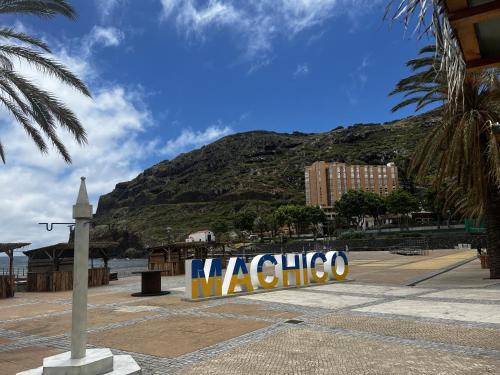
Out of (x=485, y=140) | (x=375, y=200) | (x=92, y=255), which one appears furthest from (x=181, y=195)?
(x=485, y=140)

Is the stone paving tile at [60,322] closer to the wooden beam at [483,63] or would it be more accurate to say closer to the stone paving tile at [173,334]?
the stone paving tile at [173,334]

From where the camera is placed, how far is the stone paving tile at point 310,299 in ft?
44.9

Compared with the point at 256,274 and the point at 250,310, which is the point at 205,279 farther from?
the point at 250,310

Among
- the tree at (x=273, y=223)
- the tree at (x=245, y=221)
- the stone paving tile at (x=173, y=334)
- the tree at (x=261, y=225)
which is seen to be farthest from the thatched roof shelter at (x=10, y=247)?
the tree at (x=261, y=225)

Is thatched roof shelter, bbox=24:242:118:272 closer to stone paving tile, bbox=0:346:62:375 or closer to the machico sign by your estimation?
the machico sign

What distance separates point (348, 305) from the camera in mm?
13336

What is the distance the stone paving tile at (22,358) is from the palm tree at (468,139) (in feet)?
51.0

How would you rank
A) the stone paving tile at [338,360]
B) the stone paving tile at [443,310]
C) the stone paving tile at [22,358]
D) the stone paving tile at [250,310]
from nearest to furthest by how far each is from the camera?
1. the stone paving tile at [338,360]
2. the stone paving tile at [22,358]
3. the stone paving tile at [443,310]
4. the stone paving tile at [250,310]

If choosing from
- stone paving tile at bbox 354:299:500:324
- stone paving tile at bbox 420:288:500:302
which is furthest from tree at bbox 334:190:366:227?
stone paving tile at bbox 354:299:500:324

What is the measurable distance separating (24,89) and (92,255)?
1974 centimetres

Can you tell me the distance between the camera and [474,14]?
165 inches

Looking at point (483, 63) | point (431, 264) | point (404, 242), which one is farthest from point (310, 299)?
point (404, 242)

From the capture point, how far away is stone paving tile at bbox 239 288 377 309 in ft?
44.9

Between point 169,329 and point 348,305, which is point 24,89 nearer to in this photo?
point 169,329
